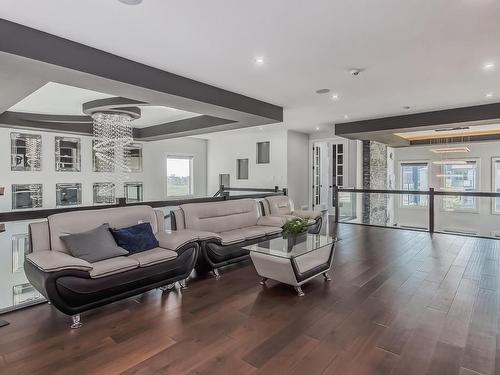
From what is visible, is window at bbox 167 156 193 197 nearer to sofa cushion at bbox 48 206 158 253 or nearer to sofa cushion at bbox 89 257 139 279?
sofa cushion at bbox 48 206 158 253

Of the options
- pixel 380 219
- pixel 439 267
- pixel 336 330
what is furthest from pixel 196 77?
pixel 380 219

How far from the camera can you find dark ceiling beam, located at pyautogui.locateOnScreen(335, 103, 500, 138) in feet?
18.7

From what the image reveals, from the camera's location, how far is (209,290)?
3.47 metres

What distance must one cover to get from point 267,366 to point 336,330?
2.53 ft

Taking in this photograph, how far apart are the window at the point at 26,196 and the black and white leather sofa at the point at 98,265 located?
207 inches

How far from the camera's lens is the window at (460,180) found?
9.42 meters

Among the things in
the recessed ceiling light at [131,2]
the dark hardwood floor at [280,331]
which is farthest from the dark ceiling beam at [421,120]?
the recessed ceiling light at [131,2]

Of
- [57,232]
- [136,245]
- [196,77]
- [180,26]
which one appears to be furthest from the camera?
[196,77]

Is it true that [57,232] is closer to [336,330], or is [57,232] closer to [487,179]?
[336,330]

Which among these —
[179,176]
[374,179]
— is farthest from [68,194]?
[374,179]

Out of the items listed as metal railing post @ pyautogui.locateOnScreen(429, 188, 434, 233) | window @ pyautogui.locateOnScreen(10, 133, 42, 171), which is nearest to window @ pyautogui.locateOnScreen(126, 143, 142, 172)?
window @ pyautogui.locateOnScreen(10, 133, 42, 171)

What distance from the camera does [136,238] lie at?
335 centimetres

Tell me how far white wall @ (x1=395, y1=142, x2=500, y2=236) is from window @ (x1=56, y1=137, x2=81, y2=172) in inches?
348

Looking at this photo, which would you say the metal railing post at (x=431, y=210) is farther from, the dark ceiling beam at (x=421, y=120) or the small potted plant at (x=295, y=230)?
the small potted plant at (x=295, y=230)
